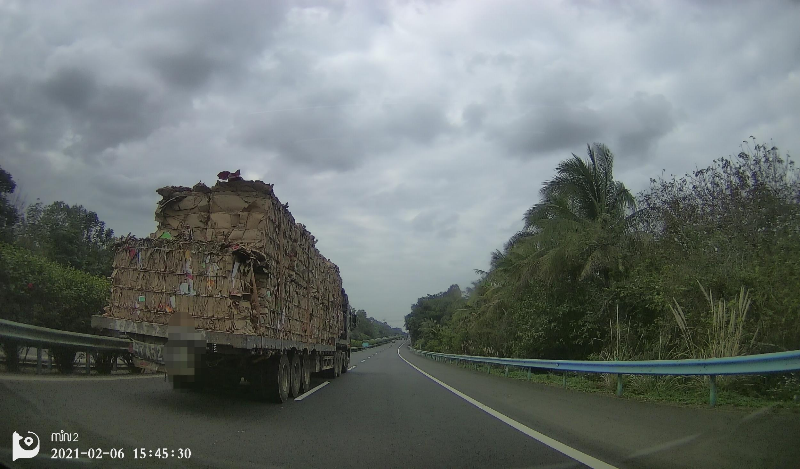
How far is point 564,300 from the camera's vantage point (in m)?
19.1

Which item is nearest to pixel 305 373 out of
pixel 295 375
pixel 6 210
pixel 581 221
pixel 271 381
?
pixel 295 375

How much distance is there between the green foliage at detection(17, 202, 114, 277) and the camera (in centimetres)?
820

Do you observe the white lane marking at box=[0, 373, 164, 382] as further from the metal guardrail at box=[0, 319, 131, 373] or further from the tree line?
the tree line

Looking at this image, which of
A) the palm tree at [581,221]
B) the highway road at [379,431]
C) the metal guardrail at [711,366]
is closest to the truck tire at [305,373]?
the highway road at [379,431]

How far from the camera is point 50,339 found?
26.2ft

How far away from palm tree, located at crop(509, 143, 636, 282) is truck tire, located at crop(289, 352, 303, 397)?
31.5 feet

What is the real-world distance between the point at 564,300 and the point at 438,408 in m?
A: 10.2

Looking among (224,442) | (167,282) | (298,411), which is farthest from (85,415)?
(298,411)

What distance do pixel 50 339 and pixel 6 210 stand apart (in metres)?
1.95

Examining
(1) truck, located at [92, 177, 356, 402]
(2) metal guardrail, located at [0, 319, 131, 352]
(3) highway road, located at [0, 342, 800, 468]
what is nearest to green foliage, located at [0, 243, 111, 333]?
(2) metal guardrail, located at [0, 319, 131, 352]

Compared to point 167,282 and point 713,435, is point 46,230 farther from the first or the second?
point 713,435

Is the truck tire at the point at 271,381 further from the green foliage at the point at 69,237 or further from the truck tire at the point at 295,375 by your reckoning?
the green foliage at the point at 69,237

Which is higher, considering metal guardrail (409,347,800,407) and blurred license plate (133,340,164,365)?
blurred license plate (133,340,164,365)

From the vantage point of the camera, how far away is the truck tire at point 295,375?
11273 millimetres
